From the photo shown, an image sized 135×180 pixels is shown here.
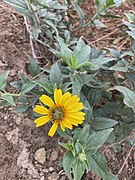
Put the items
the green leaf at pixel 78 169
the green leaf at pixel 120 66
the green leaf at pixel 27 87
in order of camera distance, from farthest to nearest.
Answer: the green leaf at pixel 120 66 → the green leaf at pixel 27 87 → the green leaf at pixel 78 169

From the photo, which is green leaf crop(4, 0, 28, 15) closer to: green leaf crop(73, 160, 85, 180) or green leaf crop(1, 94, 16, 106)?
green leaf crop(1, 94, 16, 106)

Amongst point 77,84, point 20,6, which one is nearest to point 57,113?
point 77,84

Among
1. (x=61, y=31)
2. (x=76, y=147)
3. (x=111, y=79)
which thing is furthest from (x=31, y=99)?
(x=61, y=31)

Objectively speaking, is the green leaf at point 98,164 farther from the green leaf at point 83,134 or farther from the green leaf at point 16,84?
the green leaf at point 16,84

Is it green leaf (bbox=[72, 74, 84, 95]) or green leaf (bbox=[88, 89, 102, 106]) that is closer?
green leaf (bbox=[72, 74, 84, 95])

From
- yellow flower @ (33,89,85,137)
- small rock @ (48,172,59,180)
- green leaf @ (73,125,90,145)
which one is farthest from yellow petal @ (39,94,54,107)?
small rock @ (48,172,59,180)

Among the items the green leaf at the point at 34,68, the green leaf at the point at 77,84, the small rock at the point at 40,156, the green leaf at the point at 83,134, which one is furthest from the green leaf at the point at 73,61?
the small rock at the point at 40,156
